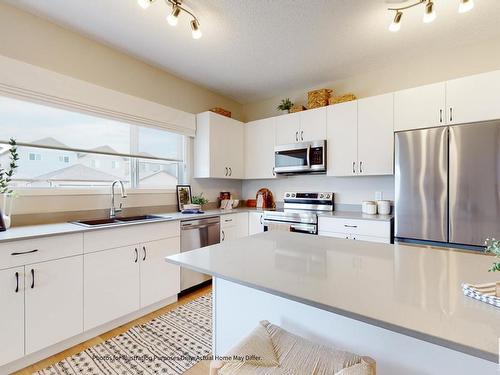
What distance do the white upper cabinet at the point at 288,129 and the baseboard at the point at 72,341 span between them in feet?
8.27

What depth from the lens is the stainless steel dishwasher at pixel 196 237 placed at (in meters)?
2.81

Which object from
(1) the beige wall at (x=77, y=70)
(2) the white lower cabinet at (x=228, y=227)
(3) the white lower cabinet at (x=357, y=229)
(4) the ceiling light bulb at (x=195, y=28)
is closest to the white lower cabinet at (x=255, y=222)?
(2) the white lower cabinet at (x=228, y=227)

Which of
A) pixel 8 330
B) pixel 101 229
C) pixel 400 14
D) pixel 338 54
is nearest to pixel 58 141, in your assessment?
pixel 101 229

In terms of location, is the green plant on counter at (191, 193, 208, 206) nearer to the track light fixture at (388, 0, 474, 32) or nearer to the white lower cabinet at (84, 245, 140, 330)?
the white lower cabinet at (84, 245, 140, 330)

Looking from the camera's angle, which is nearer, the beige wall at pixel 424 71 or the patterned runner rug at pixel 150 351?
the patterned runner rug at pixel 150 351

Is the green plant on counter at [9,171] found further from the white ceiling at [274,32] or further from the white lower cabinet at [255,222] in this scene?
the white lower cabinet at [255,222]

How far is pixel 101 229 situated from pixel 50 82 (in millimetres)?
1378

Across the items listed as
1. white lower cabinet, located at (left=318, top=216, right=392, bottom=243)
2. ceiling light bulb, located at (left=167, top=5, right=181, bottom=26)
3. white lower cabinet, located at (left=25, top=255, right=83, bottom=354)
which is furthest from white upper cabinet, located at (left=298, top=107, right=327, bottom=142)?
white lower cabinet, located at (left=25, top=255, right=83, bottom=354)

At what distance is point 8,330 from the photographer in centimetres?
162

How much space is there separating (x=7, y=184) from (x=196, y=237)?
171 centimetres

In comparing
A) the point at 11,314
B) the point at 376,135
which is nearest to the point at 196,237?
the point at 11,314

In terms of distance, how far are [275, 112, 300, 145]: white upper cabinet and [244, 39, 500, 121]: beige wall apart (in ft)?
1.91

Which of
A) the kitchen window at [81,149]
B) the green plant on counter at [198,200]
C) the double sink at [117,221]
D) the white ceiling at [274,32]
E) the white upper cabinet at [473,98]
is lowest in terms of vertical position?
the double sink at [117,221]

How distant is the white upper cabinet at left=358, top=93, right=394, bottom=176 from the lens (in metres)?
2.78
